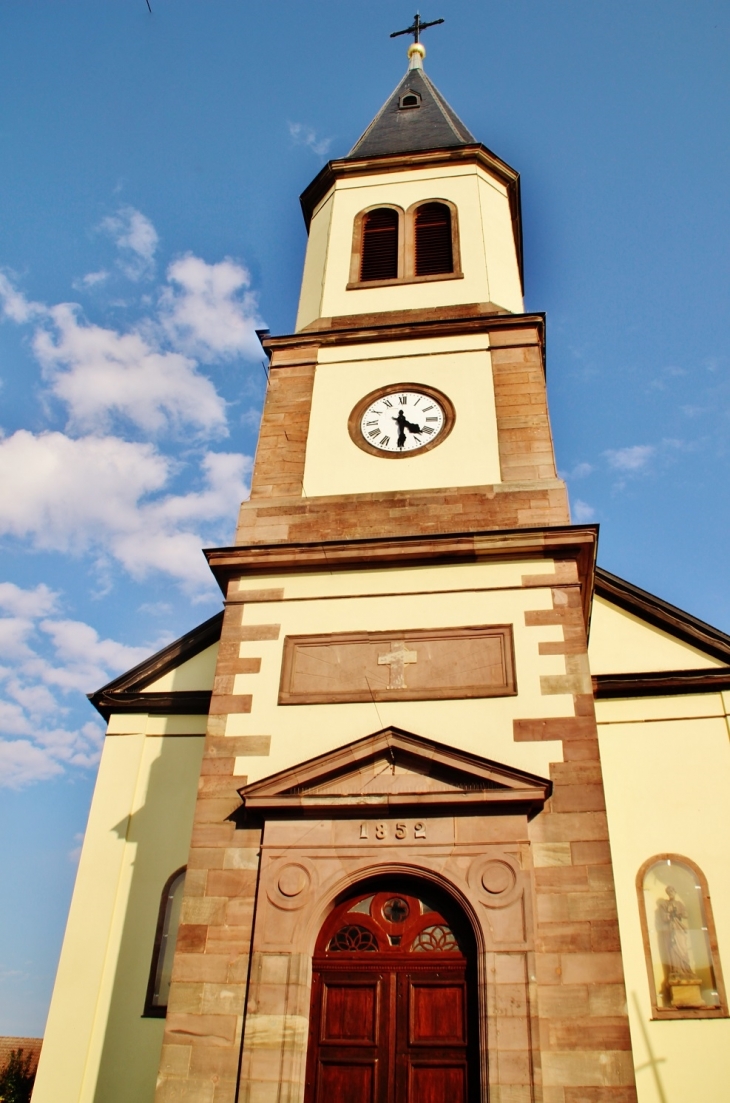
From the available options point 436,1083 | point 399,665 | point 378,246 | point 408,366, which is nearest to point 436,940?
point 436,1083

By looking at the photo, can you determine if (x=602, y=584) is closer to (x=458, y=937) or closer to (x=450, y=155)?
(x=458, y=937)

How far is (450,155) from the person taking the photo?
1770 cm

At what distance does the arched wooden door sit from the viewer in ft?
28.7

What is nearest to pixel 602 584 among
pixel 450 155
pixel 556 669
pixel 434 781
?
pixel 556 669

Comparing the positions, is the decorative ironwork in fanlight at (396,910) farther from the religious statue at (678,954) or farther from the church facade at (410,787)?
the religious statue at (678,954)

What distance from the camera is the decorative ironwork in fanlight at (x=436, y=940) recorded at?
939 cm

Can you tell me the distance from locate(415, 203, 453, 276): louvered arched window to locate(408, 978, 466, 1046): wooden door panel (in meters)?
11.2

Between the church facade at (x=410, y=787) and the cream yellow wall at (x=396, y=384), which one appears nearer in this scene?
the church facade at (x=410, y=787)

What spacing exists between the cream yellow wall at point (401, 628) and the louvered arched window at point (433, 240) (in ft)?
21.9

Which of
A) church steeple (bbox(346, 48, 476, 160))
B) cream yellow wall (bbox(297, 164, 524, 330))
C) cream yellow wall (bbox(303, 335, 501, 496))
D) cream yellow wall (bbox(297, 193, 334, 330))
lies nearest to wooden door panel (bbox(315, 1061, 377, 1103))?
cream yellow wall (bbox(303, 335, 501, 496))

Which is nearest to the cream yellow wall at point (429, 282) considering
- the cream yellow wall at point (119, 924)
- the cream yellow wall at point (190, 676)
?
the cream yellow wall at point (190, 676)

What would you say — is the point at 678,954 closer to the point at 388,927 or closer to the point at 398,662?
the point at 388,927

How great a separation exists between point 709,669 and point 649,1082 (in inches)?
203

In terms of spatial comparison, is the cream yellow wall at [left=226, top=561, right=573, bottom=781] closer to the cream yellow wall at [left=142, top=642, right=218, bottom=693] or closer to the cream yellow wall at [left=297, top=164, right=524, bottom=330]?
the cream yellow wall at [left=142, top=642, right=218, bottom=693]
